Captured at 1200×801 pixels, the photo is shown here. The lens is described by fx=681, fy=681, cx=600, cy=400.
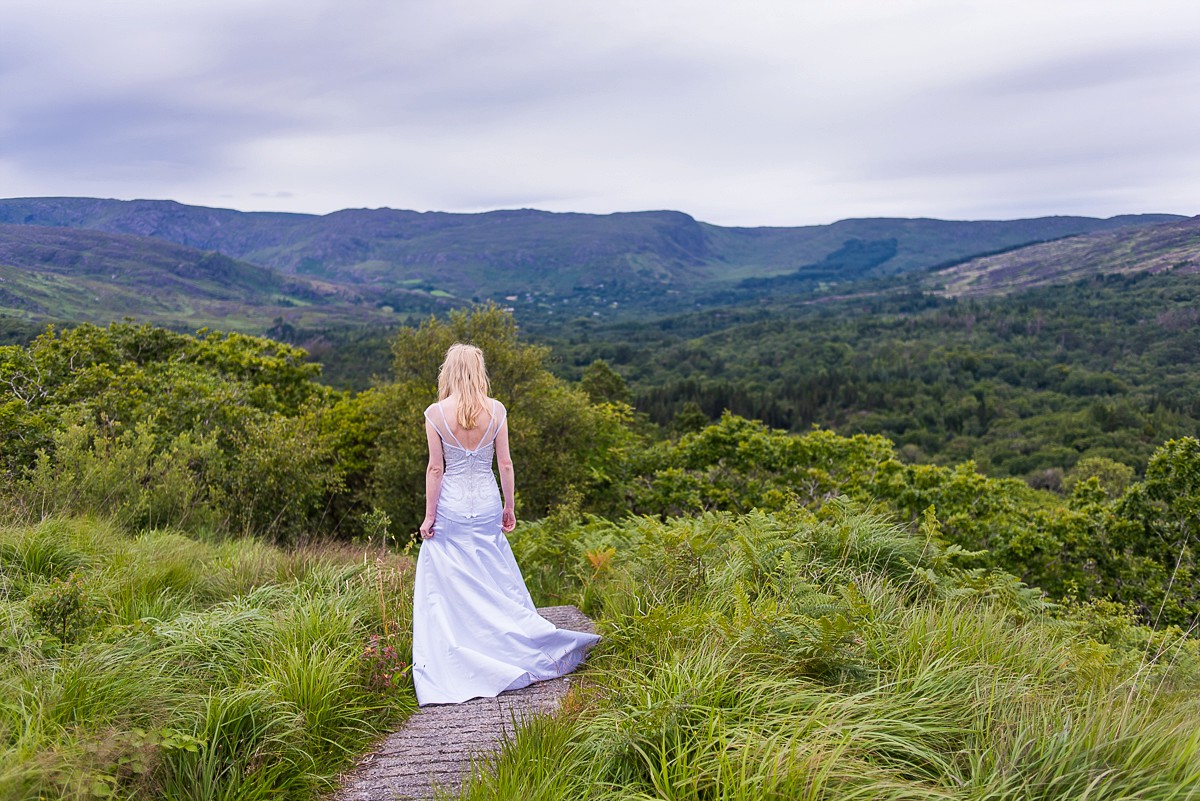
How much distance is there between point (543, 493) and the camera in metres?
19.0

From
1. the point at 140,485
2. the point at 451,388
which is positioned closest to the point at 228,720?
the point at 451,388

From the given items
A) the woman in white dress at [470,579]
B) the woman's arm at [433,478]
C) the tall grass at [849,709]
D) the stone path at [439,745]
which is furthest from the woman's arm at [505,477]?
the stone path at [439,745]

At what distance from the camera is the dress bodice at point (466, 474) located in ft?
17.6

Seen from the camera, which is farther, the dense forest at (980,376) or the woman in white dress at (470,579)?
the dense forest at (980,376)

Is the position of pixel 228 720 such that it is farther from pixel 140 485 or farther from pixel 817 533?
pixel 140 485

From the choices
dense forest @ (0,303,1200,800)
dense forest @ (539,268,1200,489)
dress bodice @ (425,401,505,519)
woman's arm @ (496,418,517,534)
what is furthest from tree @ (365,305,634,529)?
dense forest @ (539,268,1200,489)

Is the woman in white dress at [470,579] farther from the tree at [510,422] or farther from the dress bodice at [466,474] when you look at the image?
the tree at [510,422]

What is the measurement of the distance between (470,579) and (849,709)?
304 centimetres

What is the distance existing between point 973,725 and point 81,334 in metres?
18.9

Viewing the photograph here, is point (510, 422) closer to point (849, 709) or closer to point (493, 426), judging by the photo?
point (493, 426)

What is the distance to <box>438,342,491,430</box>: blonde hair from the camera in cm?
529

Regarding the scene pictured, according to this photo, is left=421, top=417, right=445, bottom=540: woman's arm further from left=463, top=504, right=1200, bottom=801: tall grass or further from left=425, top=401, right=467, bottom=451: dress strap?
left=463, top=504, right=1200, bottom=801: tall grass

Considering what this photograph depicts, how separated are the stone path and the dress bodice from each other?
4.62 ft

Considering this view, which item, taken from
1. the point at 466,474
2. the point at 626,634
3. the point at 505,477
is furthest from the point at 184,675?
the point at 626,634
